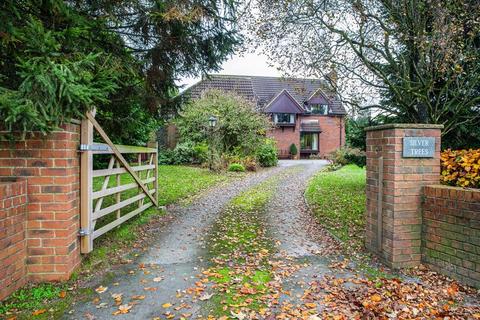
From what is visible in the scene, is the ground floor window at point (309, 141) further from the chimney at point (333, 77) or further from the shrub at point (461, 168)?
the shrub at point (461, 168)

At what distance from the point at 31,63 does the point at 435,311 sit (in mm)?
4551


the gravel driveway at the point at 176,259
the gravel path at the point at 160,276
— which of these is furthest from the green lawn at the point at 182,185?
the gravel path at the point at 160,276

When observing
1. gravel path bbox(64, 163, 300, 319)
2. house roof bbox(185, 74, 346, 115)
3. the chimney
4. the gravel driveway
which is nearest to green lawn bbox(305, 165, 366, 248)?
the gravel driveway

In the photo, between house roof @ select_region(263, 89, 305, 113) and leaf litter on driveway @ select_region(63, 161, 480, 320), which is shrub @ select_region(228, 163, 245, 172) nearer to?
leaf litter on driveway @ select_region(63, 161, 480, 320)

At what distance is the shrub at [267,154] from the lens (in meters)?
19.4

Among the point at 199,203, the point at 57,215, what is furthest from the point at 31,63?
the point at 199,203

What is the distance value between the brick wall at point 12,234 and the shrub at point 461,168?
504 centimetres

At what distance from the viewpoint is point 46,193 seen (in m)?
3.50

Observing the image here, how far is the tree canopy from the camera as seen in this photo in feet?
10.2

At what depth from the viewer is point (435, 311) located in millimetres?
3193

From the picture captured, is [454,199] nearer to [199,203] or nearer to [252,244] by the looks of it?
[252,244]

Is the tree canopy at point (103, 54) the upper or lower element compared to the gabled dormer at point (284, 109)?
lower

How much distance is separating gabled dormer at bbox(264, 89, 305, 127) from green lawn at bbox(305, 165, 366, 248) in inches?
680

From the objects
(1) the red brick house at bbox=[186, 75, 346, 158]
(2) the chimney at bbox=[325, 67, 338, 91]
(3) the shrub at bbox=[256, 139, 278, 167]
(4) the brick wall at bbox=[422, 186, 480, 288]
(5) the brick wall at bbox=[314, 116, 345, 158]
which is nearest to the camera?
(4) the brick wall at bbox=[422, 186, 480, 288]
